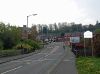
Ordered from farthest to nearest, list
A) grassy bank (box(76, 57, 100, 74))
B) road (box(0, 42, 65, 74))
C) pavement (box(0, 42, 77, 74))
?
road (box(0, 42, 65, 74)) → pavement (box(0, 42, 77, 74)) → grassy bank (box(76, 57, 100, 74))

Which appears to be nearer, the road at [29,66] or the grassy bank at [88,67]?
the grassy bank at [88,67]

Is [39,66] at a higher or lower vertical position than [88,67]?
lower

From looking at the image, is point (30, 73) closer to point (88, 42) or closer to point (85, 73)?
point (85, 73)

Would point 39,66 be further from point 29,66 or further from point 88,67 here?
point 88,67

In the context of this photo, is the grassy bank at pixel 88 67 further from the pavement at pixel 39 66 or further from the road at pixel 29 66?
the road at pixel 29 66

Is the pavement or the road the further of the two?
the road

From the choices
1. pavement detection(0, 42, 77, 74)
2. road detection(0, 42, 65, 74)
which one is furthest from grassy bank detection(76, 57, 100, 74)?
road detection(0, 42, 65, 74)

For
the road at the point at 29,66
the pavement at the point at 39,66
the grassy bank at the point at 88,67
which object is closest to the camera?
the grassy bank at the point at 88,67

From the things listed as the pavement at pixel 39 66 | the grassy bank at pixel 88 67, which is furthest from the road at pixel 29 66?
the grassy bank at pixel 88 67

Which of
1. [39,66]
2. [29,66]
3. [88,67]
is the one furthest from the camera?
[29,66]

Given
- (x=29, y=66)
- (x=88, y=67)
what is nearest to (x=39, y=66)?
(x=29, y=66)

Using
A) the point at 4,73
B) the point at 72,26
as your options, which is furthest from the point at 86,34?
the point at 72,26

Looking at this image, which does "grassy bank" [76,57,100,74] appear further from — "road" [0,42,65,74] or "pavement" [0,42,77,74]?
"road" [0,42,65,74]

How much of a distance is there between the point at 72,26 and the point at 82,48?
451 feet
